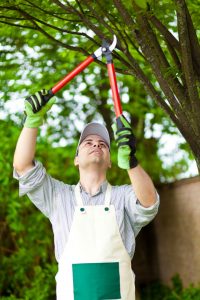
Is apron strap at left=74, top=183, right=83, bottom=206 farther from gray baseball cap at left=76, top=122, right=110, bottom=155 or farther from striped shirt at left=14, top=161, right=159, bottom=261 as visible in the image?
gray baseball cap at left=76, top=122, right=110, bottom=155

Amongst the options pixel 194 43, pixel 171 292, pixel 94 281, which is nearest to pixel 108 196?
pixel 94 281

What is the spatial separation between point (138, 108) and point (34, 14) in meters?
4.30

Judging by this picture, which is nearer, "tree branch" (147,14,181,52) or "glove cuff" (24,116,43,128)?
"glove cuff" (24,116,43,128)

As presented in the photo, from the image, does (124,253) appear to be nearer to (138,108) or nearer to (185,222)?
(185,222)

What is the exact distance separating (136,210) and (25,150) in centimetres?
51

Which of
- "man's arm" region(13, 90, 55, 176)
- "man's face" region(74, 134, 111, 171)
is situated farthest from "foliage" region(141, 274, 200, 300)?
"man's arm" region(13, 90, 55, 176)

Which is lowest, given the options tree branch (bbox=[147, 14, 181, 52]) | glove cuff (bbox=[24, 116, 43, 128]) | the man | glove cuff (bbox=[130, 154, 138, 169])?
the man

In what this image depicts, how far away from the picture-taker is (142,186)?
2.61m

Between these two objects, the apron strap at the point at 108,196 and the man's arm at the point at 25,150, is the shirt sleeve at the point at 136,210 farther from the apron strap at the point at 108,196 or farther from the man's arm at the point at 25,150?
the man's arm at the point at 25,150

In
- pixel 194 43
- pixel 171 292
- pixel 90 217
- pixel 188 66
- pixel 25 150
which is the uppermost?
pixel 194 43

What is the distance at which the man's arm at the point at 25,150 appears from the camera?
2711 millimetres

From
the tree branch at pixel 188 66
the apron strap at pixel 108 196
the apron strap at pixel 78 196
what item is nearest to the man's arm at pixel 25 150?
the apron strap at pixel 78 196

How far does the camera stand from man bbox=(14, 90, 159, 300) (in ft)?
8.79

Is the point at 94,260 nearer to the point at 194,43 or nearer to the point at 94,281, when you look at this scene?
the point at 94,281
